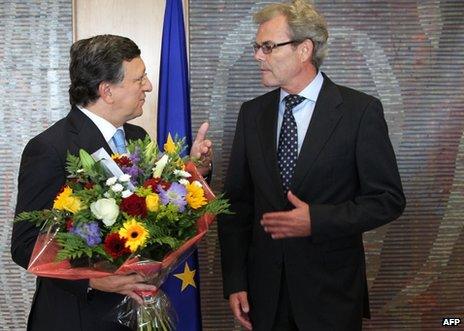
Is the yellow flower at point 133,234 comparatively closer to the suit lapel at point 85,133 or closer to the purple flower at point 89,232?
the purple flower at point 89,232

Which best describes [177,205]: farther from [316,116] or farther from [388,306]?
[388,306]

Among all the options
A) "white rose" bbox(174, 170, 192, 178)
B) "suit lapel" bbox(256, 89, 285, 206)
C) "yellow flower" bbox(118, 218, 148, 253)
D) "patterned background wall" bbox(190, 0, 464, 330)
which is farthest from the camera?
"patterned background wall" bbox(190, 0, 464, 330)

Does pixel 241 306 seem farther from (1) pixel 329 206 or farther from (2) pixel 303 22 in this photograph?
(2) pixel 303 22

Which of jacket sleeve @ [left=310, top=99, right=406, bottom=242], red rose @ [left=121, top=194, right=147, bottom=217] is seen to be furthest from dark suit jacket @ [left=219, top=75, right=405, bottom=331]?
red rose @ [left=121, top=194, right=147, bottom=217]

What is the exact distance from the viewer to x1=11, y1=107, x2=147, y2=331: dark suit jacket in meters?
2.00

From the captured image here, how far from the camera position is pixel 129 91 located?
226cm

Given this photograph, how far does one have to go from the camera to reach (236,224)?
2520 millimetres

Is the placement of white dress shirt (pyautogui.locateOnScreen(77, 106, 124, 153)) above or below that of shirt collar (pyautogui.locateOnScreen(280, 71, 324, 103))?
below

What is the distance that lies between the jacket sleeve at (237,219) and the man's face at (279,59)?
23 centimetres

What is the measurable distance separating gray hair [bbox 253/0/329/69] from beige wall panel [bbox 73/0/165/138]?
Answer: 117 centimetres

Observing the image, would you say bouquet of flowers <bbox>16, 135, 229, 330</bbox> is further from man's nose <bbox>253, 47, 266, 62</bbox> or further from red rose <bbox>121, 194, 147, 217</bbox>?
man's nose <bbox>253, 47, 266, 62</bbox>

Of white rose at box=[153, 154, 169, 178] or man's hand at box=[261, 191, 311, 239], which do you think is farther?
man's hand at box=[261, 191, 311, 239]

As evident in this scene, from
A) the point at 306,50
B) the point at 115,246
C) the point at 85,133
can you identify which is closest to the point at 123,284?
the point at 115,246

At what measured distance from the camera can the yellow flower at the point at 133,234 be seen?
1.69 meters
